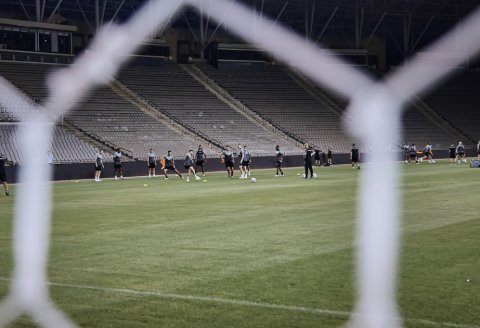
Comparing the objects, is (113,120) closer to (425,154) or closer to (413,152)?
(413,152)

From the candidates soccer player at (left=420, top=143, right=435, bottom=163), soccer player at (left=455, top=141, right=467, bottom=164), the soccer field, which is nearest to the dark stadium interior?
soccer player at (left=420, top=143, right=435, bottom=163)

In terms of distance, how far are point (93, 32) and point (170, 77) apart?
7.80 m

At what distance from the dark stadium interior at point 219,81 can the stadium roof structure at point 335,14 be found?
13 cm

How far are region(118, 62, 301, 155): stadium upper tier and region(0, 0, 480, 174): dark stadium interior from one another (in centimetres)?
10

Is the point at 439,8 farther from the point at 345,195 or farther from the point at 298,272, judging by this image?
the point at 298,272

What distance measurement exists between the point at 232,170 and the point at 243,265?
29.3 meters

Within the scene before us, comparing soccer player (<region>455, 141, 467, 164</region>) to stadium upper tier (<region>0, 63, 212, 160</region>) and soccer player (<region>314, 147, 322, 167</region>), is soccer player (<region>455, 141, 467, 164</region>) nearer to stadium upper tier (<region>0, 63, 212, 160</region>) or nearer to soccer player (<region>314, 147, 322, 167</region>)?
soccer player (<region>314, 147, 322, 167</region>)

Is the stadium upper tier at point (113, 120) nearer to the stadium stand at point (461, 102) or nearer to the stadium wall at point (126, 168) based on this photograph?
the stadium wall at point (126, 168)

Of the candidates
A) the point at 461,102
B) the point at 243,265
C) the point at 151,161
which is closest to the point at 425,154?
the point at 461,102

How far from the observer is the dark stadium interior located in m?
53.0

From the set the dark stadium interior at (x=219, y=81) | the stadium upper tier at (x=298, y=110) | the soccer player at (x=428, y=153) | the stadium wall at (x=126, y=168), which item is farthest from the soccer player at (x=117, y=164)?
the soccer player at (x=428, y=153)

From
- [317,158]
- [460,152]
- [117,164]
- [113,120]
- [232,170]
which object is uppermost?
[113,120]

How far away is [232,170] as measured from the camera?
130 ft

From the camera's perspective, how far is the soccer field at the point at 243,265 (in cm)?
750
